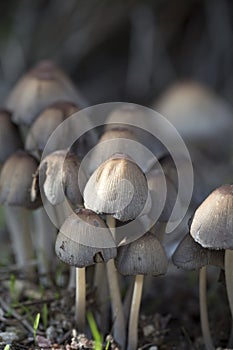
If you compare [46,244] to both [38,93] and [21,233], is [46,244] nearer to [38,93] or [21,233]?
[21,233]

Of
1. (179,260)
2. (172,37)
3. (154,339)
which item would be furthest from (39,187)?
(172,37)

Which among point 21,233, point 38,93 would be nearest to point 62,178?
point 38,93

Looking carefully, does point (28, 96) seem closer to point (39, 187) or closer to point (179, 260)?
point (39, 187)

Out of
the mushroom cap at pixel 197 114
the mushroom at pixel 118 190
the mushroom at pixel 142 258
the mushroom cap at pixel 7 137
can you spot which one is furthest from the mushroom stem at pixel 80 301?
the mushroom cap at pixel 197 114

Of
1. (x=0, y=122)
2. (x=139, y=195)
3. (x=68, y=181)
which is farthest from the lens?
(x=0, y=122)

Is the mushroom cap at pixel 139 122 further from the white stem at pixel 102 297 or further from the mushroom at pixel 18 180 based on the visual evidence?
the white stem at pixel 102 297

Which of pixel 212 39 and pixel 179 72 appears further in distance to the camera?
pixel 179 72

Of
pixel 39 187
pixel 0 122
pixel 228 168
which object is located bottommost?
pixel 228 168
